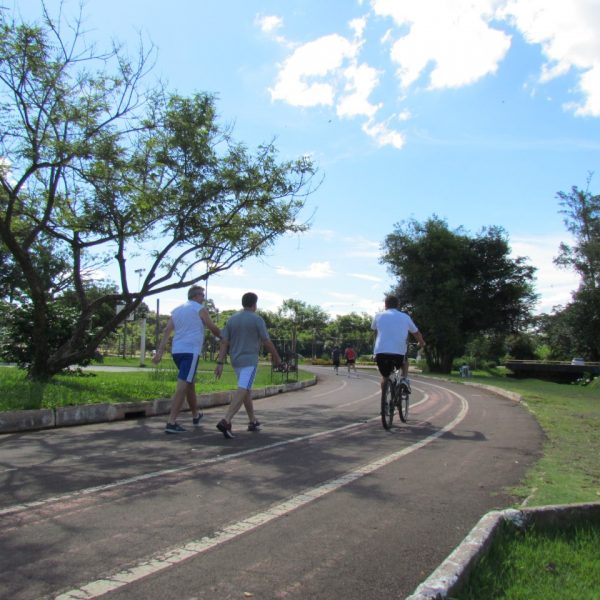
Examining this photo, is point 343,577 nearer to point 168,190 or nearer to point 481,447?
point 481,447

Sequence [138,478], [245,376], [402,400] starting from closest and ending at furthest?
[138,478], [245,376], [402,400]

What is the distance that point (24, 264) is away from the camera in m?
11.8

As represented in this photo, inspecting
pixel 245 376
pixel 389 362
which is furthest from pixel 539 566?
pixel 389 362

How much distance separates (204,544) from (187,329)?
193 inches

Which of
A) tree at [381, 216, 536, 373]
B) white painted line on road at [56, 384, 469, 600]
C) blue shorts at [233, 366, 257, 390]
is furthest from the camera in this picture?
tree at [381, 216, 536, 373]

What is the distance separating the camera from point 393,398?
→ 8.46 m

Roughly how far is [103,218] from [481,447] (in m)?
9.72

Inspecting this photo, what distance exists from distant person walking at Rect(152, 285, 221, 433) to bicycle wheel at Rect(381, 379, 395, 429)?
250cm

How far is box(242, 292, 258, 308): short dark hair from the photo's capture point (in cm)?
802

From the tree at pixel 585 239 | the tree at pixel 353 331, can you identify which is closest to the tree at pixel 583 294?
the tree at pixel 585 239

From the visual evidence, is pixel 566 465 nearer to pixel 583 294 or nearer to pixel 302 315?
pixel 583 294

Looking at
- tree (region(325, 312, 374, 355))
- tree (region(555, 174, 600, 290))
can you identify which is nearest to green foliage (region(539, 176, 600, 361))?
tree (region(555, 174, 600, 290))

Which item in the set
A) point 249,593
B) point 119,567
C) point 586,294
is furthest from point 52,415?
point 586,294

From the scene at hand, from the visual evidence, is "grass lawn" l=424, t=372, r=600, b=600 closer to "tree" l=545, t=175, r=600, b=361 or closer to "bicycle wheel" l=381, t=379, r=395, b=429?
"bicycle wheel" l=381, t=379, r=395, b=429
